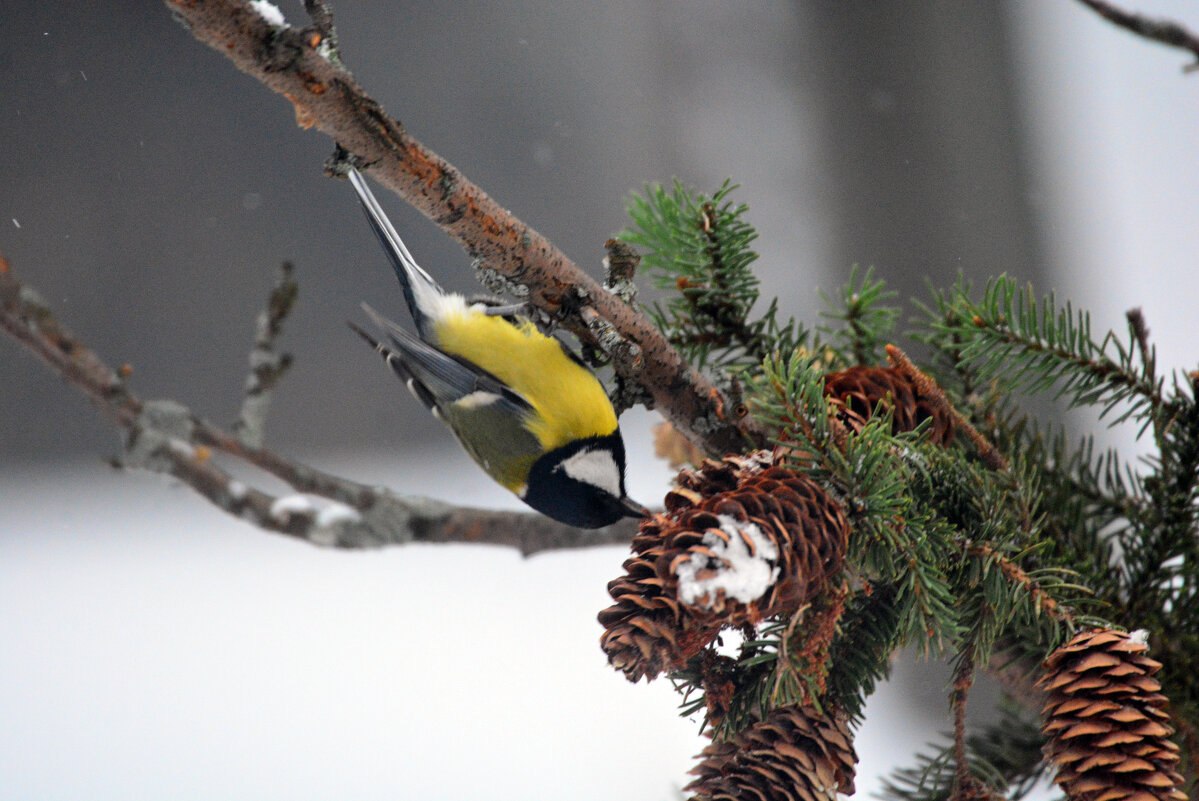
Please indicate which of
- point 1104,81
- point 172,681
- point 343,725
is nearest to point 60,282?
point 172,681

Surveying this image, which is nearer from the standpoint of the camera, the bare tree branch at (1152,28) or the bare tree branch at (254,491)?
the bare tree branch at (1152,28)

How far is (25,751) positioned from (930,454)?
97 cm

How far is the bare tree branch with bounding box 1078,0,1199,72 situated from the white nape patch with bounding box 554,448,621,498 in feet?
1.18

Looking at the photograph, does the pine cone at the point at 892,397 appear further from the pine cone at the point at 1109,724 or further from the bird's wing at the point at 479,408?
the bird's wing at the point at 479,408

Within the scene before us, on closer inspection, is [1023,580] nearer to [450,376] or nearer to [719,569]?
[719,569]

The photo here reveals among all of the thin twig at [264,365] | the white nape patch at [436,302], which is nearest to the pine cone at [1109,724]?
the white nape patch at [436,302]

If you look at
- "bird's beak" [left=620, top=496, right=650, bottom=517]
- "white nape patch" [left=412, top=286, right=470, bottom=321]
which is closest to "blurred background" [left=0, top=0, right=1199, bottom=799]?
"white nape patch" [left=412, top=286, right=470, bottom=321]

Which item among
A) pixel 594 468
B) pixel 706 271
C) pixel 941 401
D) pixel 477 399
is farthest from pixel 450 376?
pixel 941 401

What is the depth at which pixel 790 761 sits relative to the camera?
0.26 meters

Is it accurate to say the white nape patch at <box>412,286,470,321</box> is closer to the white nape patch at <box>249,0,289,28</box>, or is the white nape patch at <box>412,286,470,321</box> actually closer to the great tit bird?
the great tit bird

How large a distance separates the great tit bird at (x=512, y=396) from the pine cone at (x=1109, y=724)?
28 centimetres

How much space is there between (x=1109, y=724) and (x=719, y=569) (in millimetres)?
146

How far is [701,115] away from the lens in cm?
126

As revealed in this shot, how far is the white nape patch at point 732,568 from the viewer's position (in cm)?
22
